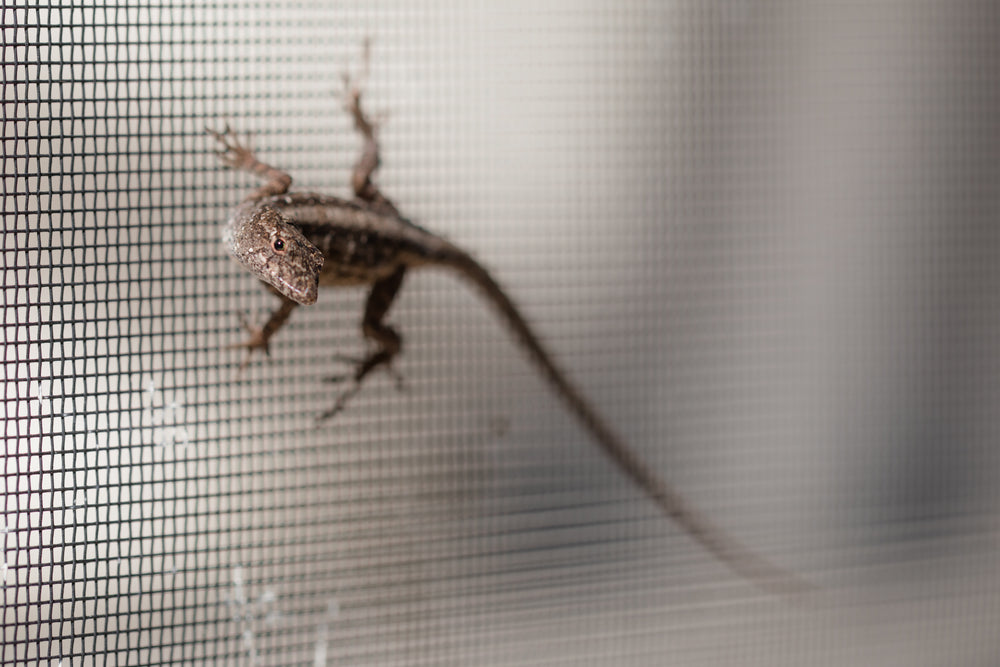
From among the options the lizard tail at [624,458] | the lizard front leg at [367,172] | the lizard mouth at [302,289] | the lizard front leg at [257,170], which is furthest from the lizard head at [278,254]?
the lizard tail at [624,458]

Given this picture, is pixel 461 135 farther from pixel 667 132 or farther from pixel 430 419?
pixel 430 419

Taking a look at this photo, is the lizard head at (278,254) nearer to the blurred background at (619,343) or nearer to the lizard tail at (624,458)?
the lizard tail at (624,458)

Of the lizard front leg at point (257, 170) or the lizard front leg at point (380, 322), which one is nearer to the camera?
the lizard front leg at point (257, 170)

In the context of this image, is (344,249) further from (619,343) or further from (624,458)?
(619,343)

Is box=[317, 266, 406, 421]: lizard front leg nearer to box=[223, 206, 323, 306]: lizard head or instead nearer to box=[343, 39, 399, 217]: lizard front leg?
box=[343, 39, 399, 217]: lizard front leg

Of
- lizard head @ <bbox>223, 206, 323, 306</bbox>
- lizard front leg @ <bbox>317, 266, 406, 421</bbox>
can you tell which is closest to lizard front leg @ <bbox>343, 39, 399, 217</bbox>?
lizard front leg @ <bbox>317, 266, 406, 421</bbox>

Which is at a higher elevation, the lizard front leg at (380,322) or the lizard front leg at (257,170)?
the lizard front leg at (257,170)
